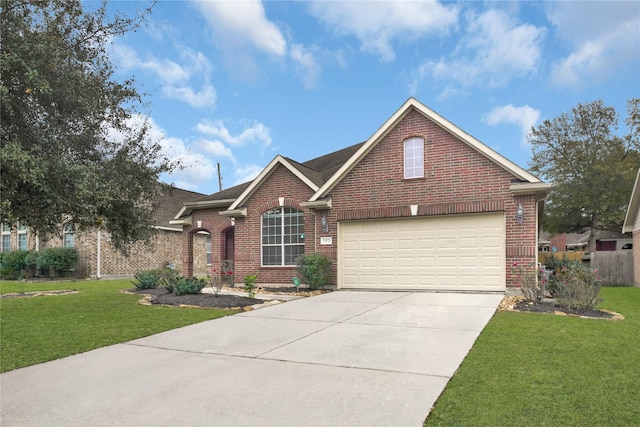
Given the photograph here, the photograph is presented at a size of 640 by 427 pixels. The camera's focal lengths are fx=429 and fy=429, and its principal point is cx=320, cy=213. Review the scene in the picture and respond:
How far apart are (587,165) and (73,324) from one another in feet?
123

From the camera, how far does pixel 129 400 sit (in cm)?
409

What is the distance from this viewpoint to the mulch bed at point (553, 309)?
29.0 feet

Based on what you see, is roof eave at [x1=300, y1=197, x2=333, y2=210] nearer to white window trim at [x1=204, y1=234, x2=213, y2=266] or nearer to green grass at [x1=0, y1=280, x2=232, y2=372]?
green grass at [x1=0, y1=280, x2=232, y2=372]

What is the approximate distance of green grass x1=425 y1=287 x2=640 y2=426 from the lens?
3.60m

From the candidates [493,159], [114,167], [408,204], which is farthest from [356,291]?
[114,167]

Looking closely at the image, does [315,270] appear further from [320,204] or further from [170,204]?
[170,204]

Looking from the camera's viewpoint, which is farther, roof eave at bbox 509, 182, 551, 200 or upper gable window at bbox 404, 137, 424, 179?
upper gable window at bbox 404, 137, 424, 179

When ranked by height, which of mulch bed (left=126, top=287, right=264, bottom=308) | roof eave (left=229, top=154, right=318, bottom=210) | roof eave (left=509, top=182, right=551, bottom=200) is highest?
roof eave (left=229, top=154, right=318, bottom=210)

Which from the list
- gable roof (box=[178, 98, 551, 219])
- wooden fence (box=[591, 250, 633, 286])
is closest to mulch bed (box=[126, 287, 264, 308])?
gable roof (box=[178, 98, 551, 219])

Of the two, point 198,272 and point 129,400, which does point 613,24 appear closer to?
point 129,400

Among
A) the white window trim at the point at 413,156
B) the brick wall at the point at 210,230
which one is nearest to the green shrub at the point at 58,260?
the brick wall at the point at 210,230

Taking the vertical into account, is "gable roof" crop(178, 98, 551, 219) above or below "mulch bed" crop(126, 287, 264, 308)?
above

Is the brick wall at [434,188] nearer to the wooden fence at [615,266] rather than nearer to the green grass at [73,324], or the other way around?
the green grass at [73,324]

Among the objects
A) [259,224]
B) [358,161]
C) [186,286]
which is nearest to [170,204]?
[259,224]
